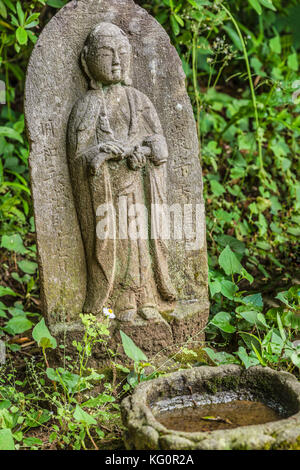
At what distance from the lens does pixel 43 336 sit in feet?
10.6

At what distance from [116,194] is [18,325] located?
120 cm

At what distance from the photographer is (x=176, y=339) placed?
3758 millimetres

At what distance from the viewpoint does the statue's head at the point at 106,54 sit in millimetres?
3428

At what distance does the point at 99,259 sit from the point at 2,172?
1919 millimetres

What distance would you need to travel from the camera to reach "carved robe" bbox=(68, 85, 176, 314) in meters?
3.48

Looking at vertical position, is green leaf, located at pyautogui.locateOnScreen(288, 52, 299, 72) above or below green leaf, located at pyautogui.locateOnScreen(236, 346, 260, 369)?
above

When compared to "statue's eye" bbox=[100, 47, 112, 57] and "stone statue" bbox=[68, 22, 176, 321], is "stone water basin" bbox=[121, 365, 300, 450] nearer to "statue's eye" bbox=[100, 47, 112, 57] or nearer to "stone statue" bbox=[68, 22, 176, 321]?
"stone statue" bbox=[68, 22, 176, 321]

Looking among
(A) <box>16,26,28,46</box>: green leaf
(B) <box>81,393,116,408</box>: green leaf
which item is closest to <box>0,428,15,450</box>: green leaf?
(B) <box>81,393,116,408</box>: green leaf

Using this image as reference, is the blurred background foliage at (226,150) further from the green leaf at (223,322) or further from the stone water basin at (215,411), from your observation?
the stone water basin at (215,411)

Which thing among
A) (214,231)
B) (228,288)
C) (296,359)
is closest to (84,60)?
(228,288)

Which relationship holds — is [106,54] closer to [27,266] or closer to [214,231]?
[27,266]

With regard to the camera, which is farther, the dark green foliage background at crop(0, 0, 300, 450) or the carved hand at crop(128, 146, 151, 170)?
the carved hand at crop(128, 146, 151, 170)

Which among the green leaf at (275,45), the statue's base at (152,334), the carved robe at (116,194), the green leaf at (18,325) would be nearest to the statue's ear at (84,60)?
the carved robe at (116,194)

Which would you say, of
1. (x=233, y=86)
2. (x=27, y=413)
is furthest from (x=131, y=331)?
(x=233, y=86)
